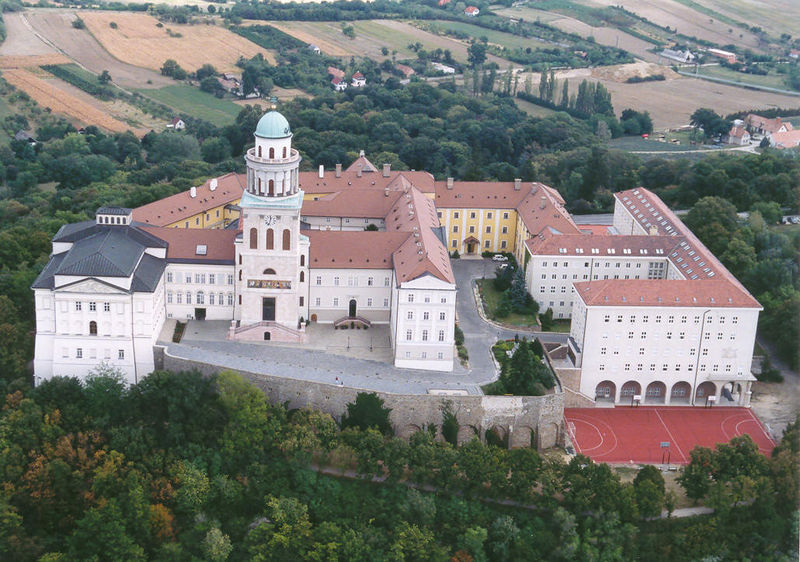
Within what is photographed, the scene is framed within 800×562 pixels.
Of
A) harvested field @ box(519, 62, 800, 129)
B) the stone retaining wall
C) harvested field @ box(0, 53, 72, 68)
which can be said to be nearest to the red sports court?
the stone retaining wall

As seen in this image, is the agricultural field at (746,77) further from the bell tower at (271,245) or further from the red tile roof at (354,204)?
the bell tower at (271,245)

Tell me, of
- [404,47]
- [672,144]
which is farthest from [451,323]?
[404,47]

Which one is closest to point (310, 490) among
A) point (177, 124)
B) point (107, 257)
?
point (107, 257)

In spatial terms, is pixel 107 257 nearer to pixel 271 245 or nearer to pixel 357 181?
pixel 271 245

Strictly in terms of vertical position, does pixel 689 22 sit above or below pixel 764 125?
above

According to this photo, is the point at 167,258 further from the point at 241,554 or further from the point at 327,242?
the point at 241,554

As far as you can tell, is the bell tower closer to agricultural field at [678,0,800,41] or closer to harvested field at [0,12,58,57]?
agricultural field at [678,0,800,41]
